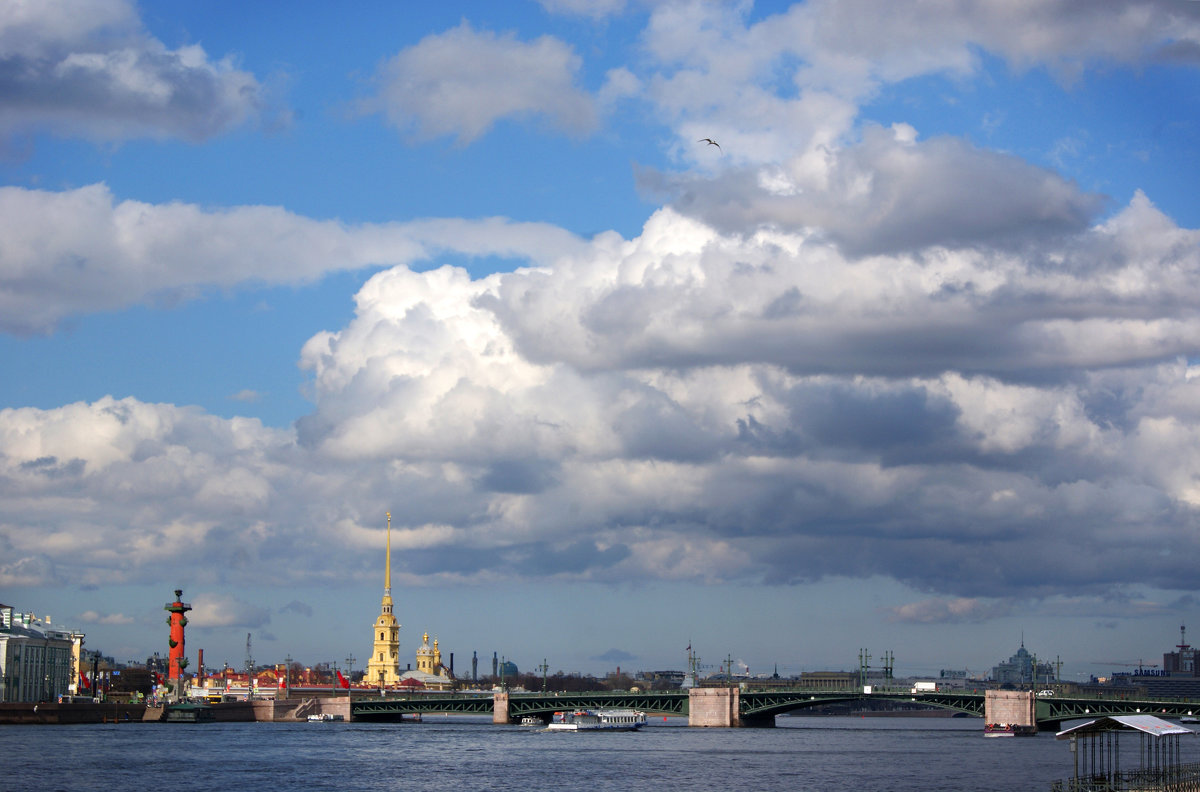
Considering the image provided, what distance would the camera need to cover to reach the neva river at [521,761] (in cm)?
7919

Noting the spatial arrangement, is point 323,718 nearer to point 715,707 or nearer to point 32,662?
point 32,662

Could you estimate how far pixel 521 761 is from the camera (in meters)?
99.6

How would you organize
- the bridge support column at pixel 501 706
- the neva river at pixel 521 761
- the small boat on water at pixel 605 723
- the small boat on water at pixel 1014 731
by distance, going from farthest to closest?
1. the bridge support column at pixel 501 706
2. the small boat on water at pixel 605 723
3. the small boat on water at pixel 1014 731
4. the neva river at pixel 521 761

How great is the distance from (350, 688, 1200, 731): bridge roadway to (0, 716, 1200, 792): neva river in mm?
3824

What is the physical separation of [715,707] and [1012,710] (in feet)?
106

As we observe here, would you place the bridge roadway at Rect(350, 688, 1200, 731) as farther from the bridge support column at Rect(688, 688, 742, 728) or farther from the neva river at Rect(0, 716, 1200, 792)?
the neva river at Rect(0, 716, 1200, 792)

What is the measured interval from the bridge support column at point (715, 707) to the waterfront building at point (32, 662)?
8206 cm

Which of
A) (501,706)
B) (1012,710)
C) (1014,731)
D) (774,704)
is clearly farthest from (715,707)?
(1014,731)

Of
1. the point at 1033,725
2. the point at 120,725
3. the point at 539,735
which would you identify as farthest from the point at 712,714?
the point at 120,725

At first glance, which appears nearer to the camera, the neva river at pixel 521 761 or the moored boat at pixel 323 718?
the neva river at pixel 521 761

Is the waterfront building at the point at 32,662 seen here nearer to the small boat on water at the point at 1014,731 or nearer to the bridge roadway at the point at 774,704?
the bridge roadway at the point at 774,704

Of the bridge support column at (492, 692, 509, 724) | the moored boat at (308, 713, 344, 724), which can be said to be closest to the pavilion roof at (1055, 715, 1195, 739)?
the bridge support column at (492, 692, 509, 724)

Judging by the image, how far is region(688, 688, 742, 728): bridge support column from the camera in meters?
152

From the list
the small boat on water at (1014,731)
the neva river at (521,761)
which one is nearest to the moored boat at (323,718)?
the neva river at (521,761)
